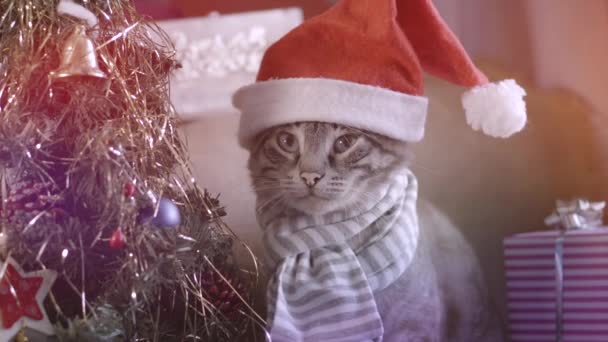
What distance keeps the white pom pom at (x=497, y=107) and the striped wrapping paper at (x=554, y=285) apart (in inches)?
7.3

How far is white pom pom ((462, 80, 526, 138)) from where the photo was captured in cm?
88

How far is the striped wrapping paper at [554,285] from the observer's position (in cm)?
88

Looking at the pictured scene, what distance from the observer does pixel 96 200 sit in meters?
0.74

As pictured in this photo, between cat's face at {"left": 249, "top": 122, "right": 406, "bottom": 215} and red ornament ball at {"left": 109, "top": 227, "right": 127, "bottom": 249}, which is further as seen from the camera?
cat's face at {"left": 249, "top": 122, "right": 406, "bottom": 215}

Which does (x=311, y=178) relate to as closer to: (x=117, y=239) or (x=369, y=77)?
(x=369, y=77)

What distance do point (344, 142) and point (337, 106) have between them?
6cm

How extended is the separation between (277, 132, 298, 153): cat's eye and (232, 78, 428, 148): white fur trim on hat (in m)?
0.02

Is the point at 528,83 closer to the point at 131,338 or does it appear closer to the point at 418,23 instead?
the point at 418,23

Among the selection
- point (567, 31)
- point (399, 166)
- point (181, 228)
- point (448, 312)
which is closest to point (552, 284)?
point (448, 312)

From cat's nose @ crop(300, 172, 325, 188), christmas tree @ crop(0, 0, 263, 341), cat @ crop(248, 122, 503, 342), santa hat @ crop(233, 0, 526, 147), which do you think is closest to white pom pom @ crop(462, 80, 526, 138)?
santa hat @ crop(233, 0, 526, 147)

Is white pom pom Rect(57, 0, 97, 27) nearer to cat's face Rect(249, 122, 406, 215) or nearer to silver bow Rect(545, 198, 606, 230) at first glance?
cat's face Rect(249, 122, 406, 215)

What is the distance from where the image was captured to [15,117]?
74 cm

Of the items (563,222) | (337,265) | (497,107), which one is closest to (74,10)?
(337,265)

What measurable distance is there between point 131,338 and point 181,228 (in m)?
0.15
